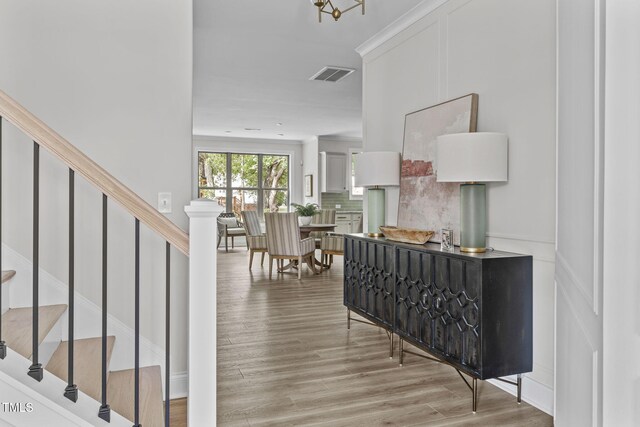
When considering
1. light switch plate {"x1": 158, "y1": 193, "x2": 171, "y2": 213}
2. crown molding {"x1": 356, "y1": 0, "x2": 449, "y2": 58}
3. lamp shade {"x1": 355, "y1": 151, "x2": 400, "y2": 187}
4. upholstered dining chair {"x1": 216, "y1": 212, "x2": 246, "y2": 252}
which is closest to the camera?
light switch plate {"x1": 158, "y1": 193, "x2": 171, "y2": 213}

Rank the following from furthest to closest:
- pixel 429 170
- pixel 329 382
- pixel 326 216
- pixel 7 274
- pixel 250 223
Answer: pixel 326 216
pixel 250 223
pixel 429 170
pixel 329 382
pixel 7 274

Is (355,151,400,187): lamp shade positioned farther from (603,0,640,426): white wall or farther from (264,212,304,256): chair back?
(603,0,640,426): white wall

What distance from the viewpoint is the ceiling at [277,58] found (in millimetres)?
3674

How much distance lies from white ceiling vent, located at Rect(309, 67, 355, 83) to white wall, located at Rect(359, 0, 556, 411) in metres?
1.70

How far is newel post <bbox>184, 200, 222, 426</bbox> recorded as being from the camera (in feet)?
6.16

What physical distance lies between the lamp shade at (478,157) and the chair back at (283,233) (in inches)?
157

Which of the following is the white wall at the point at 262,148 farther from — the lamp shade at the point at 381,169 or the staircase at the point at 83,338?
the staircase at the point at 83,338

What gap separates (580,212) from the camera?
117 centimetres

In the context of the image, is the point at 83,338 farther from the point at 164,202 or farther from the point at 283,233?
the point at 283,233

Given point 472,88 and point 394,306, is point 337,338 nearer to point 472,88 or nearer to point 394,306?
point 394,306

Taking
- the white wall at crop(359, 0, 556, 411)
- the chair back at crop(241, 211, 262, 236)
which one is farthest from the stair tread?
the chair back at crop(241, 211, 262, 236)

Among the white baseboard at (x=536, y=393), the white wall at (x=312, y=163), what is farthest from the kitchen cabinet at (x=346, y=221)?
the white baseboard at (x=536, y=393)

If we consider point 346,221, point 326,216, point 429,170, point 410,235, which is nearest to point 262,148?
point 346,221

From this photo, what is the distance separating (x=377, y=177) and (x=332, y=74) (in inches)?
84.8
